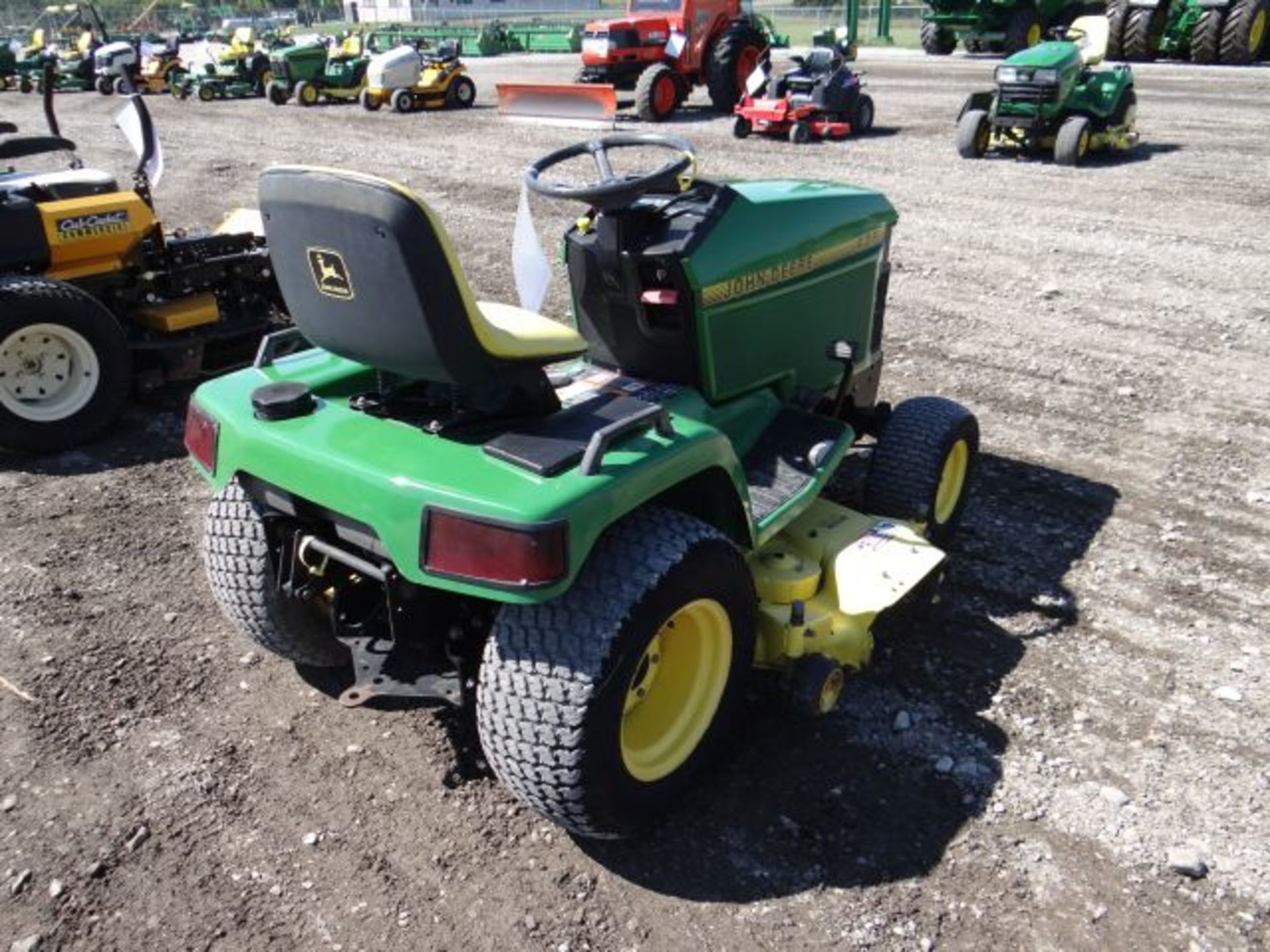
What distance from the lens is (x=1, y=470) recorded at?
4.66 m

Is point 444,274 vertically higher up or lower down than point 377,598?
higher up

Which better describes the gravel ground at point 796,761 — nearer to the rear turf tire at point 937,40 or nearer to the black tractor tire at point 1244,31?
the black tractor tire at point 1244,31

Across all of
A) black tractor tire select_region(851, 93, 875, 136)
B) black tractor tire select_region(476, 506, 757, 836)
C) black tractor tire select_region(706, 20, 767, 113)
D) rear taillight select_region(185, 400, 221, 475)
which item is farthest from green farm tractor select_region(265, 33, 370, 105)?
black tractor tire select_region(476, 506, 757, 836)

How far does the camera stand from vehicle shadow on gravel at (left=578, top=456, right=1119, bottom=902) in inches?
96.9

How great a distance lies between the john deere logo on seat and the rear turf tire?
821 inches

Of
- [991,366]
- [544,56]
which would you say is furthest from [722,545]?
[544,56]

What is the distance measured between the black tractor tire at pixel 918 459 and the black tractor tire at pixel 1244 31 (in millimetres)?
15677

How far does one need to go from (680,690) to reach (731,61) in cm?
1354

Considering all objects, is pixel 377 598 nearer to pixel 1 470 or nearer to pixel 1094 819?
pixel 1094 819

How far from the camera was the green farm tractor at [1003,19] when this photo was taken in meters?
18.2

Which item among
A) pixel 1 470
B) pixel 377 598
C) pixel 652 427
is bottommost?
pixel 1 470

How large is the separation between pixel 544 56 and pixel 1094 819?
27.6 meters

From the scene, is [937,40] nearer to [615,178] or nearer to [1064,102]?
[1064,102]

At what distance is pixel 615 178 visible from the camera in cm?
284
